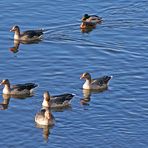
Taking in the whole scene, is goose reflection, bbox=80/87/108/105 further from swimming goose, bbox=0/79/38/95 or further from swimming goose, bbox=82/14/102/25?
swimming goose, bbox=82/14/102/25

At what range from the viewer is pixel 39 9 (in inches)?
2199

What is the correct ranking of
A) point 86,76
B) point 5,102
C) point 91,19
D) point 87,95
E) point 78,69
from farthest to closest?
point 91,19 → point 78,69 → point 86,76 → point 87,95 → point 5,102

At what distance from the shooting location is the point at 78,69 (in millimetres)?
45531

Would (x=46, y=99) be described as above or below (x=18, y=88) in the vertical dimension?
below

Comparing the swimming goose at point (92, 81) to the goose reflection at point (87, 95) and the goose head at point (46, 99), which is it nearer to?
the goose reflection at point (87, 95)

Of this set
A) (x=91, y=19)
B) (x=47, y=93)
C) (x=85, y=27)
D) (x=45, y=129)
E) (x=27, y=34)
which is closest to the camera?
(x=45, y=129)

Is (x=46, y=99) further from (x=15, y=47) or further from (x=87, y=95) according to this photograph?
(x=15, y=47)

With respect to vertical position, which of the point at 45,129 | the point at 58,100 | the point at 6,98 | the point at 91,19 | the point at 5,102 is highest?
the point at 91,19

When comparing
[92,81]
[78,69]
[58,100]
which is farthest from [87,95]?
[78,69]

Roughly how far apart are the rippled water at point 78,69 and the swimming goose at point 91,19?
0.55m

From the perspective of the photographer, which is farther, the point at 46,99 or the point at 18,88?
the point at 18,88

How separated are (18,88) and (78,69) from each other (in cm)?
477

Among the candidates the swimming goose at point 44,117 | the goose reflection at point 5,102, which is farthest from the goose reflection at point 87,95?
the goose reflection at point 5,102

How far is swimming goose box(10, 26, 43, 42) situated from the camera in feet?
166
